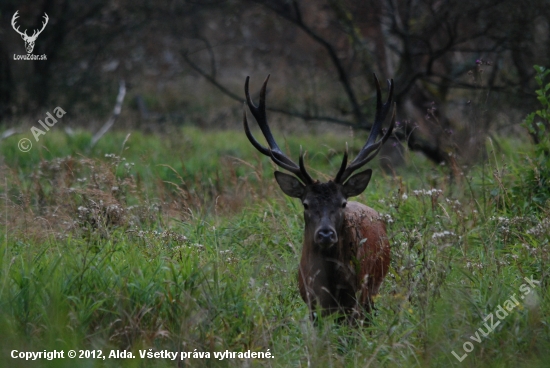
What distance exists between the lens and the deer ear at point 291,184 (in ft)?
20.2

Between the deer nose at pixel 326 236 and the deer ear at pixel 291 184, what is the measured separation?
0.68 metres

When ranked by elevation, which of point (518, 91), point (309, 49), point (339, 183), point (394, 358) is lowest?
point (394, 358)

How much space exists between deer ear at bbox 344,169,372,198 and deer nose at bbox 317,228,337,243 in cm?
66

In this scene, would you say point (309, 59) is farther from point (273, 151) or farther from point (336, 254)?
point (336, 254)

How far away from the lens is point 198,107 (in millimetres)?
21844

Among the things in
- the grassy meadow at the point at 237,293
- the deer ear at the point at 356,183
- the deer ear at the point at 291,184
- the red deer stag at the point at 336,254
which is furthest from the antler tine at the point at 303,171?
the grassy meadow at the point at 237,293

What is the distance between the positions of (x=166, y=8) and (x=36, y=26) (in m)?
3.35

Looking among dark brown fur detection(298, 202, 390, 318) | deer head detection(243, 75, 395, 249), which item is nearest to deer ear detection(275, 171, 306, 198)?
deer head detection(243, 75, 395, 249)

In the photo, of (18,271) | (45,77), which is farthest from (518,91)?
(45,77)

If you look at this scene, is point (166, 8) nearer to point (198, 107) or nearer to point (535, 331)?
point (198, 107)

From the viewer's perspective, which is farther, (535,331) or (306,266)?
(306,266)

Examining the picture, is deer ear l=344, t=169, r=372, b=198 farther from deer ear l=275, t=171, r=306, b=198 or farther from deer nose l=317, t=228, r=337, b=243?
deer nose l=317, t=228, r=337, b=243

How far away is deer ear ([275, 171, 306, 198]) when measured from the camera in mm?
6164

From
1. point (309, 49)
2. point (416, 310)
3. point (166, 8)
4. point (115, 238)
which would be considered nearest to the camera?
point (416, 310)
